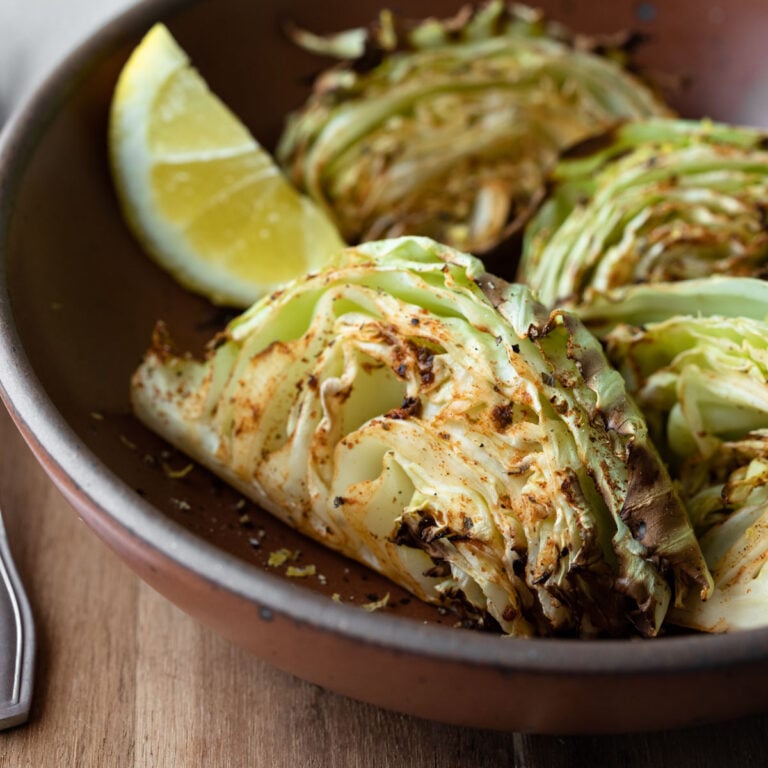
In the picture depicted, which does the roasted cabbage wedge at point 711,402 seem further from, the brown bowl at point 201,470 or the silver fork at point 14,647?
the silver fork at point 14,647

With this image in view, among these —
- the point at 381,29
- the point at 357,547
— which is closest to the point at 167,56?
the point at 381,29

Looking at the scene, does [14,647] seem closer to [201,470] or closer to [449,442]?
[201,470]

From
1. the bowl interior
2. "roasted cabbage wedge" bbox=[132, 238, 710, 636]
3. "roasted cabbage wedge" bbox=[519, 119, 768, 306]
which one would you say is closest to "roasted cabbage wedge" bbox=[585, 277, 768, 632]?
"roasted cabbage wedge" bbox=[132, 238, 710, 636]

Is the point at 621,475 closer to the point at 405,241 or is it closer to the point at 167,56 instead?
the point at 405,241

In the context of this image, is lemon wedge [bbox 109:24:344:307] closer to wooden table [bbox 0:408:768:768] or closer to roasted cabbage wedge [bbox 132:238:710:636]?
roasted cabbage wedge [bbox 132:238:710:636]

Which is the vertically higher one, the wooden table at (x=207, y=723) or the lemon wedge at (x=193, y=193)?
the lemon wedge at (x=193, y=193)

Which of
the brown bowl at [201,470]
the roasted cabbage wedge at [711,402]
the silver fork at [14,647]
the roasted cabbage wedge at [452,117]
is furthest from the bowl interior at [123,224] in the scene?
the roasted cabbage wedge at [711,402]
